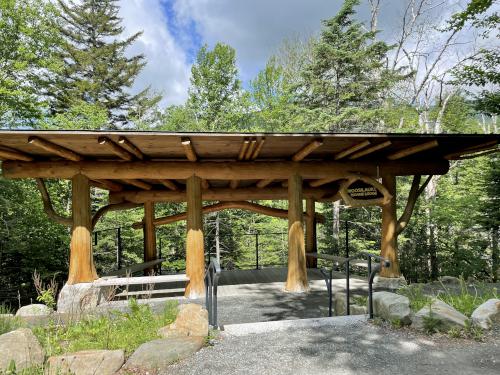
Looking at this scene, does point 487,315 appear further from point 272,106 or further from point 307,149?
point 272,106

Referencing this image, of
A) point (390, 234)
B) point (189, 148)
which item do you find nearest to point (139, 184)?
point (189, 148)

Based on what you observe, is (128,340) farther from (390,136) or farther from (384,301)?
(390,136)

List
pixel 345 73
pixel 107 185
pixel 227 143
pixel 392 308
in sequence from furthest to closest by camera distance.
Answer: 1. pixel 345 73
2. pixel 107 185
3. pixel 227 143
4. pixel 392 308

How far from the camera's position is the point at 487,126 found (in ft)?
84.7

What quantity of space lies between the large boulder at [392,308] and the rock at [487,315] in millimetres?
714

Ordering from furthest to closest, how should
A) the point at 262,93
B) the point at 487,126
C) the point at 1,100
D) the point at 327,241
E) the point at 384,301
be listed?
the point at 487,126, the point at 262,93, the point at 327,241, the point at 1,100, the point at 384,301

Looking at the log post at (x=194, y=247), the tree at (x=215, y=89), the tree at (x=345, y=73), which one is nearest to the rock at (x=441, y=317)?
the log post at (x=194, y=247)

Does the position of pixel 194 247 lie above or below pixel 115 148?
below

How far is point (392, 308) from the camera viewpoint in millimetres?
4047

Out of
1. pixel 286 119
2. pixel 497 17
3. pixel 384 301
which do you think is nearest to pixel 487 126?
pixel 286 119

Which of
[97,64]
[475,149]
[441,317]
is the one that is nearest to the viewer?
[441,317]

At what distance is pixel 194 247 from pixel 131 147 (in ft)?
7.35

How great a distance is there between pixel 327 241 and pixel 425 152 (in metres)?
10.4

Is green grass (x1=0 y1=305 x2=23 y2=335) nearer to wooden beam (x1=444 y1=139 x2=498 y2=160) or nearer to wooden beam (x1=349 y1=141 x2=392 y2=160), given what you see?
wooden beam (x1=349 y1=141 x2=392 y2=160)
